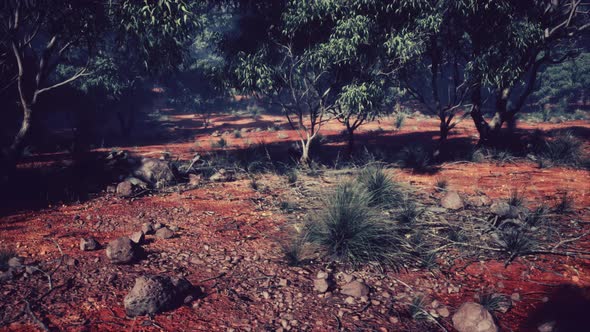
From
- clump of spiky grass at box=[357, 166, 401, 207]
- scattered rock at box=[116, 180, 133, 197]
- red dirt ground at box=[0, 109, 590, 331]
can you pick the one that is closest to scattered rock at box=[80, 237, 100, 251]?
red dirt ground at box=[0, 109, 590, 331]

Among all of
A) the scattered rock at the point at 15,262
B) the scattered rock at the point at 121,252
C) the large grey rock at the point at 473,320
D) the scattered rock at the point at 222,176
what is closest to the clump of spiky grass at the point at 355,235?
the large grey rock at the point at 473,320

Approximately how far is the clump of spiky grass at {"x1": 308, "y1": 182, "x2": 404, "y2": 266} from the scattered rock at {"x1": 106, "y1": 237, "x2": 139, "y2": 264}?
2.35 metres

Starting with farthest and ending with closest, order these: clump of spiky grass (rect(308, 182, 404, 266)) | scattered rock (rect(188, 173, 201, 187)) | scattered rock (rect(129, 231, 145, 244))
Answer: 1. scattered rock (rect(188, 173, 201, 187))
2. scattered rock (rect(129, 231, 145, 244))
3. clump of spiky grass (rect(308, 182, 404, 266))

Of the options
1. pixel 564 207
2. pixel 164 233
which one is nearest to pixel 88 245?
pixel 164 233

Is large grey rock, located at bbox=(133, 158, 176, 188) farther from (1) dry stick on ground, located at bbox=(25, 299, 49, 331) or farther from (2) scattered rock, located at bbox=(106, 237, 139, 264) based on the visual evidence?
(1) dry stick on ground, located at bbox=(25, 299, 49, 331)

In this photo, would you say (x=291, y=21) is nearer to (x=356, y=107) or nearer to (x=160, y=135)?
(x=356, y=107)

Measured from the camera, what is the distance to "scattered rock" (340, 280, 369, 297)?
3608mm

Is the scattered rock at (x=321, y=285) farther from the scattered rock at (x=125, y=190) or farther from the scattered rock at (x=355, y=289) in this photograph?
the scattered rock at (x=125, y=190)

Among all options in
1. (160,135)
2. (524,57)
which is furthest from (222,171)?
(160,135)

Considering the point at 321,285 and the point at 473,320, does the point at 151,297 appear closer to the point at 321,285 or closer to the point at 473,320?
the point at 321,285

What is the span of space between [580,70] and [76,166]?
29.5 metres

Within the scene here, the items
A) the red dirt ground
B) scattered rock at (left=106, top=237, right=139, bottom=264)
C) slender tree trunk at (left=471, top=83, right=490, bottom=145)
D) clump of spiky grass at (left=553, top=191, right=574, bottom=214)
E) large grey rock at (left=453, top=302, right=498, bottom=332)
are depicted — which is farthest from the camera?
slender tree trunk at (left=471, top=83, right=490, bottom=145)

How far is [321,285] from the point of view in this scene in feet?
12.0

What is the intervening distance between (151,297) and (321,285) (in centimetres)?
177
